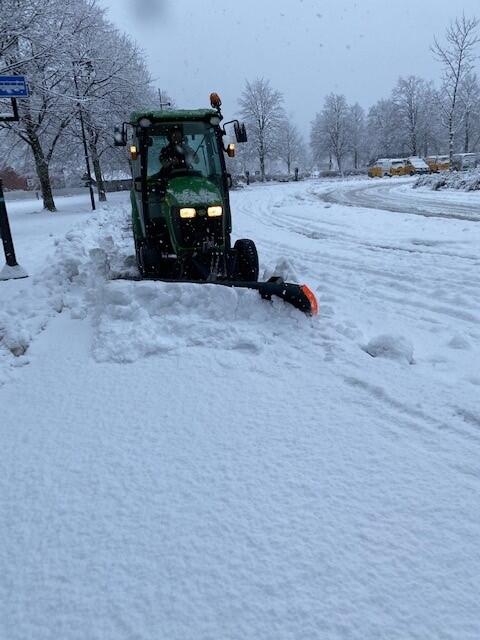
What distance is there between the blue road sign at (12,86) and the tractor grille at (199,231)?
3.21 meters

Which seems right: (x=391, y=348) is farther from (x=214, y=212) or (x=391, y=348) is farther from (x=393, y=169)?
(x=393, y=169)

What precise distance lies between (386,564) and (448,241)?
8.14m

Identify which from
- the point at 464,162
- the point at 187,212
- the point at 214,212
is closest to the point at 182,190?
the point at 187,212

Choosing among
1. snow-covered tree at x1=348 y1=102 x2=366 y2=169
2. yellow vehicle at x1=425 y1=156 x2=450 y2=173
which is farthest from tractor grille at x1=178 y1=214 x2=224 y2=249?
snow-covered tree at x1=348 y1=102 x2=366 y2=169

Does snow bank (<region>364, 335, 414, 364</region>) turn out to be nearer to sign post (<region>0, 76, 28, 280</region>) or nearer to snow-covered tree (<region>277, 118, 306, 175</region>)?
sign post (<region>0, 76, 28, 280</region>)

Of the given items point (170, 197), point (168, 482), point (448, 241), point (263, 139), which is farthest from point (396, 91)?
point (168, 482)

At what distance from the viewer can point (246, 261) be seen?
6.11m

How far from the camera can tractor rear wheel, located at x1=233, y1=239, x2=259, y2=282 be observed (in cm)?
607

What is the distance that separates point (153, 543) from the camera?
1912mm

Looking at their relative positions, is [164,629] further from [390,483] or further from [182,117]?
[182,117]

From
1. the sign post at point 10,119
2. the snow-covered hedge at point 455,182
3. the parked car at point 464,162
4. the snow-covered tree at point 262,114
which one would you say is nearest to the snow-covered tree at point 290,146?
the snow-covered tree at point 262,114

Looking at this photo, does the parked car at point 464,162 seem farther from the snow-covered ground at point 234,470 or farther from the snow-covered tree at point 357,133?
the snow-covered tree at point 357,133

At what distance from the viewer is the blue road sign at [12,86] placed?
21.2 ft

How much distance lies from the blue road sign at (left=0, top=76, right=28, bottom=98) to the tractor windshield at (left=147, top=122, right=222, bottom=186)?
208cm
